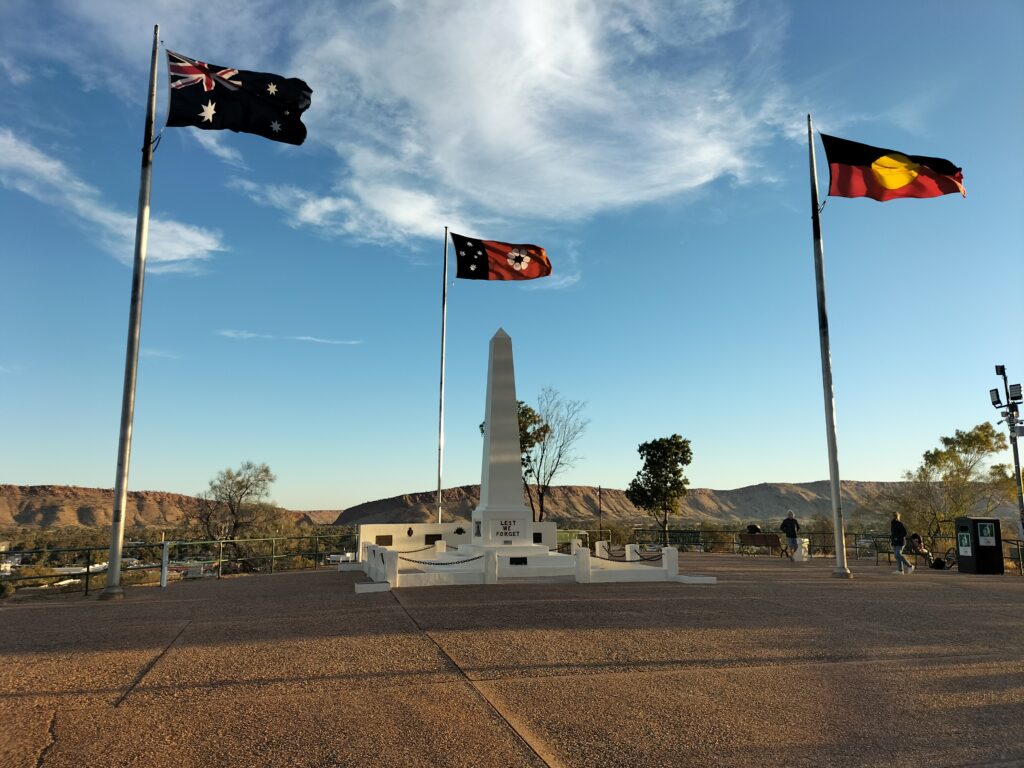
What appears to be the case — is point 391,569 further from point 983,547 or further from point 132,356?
point 983,547

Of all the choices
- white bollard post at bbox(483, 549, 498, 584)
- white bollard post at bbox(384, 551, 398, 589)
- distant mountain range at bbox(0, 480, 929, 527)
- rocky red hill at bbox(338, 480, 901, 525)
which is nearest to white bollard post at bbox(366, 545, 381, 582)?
white bollard post at bbox(384, 551, 398, 589)

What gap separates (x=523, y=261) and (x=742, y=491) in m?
124

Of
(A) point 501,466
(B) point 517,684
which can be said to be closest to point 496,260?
(A) point 501,466

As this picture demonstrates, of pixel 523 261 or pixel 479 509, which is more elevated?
pixel 523 261

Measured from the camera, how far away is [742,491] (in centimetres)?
13425

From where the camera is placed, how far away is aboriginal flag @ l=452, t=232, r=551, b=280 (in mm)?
21844

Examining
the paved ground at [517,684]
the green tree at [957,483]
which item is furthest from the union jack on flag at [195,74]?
the green tree at [957,483]

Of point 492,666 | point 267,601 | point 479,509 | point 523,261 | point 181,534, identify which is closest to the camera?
point 492,666

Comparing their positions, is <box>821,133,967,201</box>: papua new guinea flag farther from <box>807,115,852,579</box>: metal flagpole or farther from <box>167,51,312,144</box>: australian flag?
<box>167,51,312,144</box>: australian flag

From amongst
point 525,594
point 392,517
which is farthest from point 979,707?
point 392,517

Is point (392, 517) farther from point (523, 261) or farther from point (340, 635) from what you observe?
point (340, 635)

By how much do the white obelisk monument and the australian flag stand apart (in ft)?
25.9

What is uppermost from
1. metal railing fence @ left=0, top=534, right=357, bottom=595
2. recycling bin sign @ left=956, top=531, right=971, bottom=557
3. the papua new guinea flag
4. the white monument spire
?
the papua new guinea flag

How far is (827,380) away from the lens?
1647 centimetres
